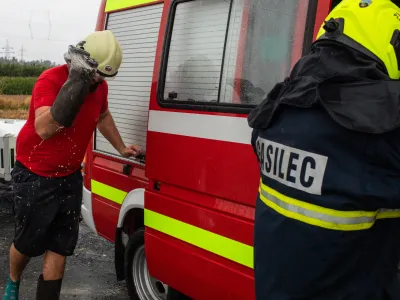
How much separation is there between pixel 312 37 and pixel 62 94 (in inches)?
51.8

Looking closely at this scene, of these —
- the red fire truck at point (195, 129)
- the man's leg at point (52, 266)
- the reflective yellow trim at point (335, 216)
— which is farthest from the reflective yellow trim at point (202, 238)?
the reflective yellow trim at point (335, 216)

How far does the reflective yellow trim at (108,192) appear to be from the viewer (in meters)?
3.55

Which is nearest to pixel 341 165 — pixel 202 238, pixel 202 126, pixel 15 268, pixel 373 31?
pixel 373 31

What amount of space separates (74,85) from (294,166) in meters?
1.55

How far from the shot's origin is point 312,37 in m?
2.19

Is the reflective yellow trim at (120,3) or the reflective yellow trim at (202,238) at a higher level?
the reflective yellow trim at (120,3)

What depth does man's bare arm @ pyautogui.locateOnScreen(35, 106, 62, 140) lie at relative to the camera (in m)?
2.72

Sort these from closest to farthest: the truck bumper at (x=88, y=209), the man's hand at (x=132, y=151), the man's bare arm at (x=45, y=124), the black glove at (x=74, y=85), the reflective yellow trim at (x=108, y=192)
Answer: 1. the black glove at (x=74, y=85)
2. the man's bare arm at (x=45, y=124)
3. the man's hand at (x=132, y=151)
4. the reflective yellow trim at (x=108, y=192)
5. the truck bumper at (x=88, y=209)

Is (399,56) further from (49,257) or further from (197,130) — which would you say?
(49,257)

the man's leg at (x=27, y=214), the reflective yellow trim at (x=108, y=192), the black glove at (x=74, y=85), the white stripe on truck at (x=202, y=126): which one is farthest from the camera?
the reflective yellow trim at (x=108, y=192)

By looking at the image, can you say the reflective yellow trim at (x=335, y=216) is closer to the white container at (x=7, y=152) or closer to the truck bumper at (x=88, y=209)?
the truck bumper at (x=88, y=209)

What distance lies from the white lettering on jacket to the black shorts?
5.95ft

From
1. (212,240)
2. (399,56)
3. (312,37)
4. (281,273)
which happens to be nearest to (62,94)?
(212,240)

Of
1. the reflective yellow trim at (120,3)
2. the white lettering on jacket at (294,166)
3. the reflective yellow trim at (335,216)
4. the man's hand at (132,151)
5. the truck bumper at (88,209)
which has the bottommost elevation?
the truck bumper at (88,209)
